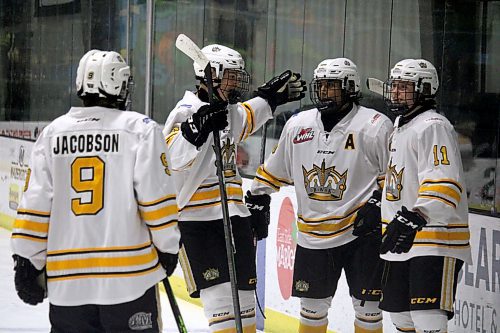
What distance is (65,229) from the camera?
3178 mm

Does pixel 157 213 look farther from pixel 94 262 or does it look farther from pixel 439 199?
pixel 439 199

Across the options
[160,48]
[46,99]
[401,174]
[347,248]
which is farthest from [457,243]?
[46,99]

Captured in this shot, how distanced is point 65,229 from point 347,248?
Answer: 1.45 metres

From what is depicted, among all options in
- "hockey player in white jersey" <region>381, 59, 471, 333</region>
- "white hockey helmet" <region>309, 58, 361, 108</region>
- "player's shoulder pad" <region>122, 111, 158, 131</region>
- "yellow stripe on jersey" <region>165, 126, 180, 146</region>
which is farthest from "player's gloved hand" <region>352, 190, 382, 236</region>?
"player's shoulder pad" <region>122, 111, 158, 131</region>

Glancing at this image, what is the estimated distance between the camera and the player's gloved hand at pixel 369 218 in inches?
163

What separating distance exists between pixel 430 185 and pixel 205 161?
91 cm

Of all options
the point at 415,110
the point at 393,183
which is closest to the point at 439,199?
the point at 393,183

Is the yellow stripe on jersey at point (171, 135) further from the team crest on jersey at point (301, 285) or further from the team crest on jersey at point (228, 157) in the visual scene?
the team crest on jersey at point (301, 285)

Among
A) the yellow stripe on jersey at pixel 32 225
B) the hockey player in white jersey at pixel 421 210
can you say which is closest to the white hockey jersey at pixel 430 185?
the hockey player in white jersey at pixel 421 210

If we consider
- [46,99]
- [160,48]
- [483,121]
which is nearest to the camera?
[483,121]

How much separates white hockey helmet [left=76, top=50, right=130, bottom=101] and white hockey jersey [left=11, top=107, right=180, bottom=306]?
0.41ft

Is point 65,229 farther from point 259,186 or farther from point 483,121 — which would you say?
point 483,121

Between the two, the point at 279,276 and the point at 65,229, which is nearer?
the point at 65,229

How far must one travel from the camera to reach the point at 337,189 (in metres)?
4.30
